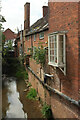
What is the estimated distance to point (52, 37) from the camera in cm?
711

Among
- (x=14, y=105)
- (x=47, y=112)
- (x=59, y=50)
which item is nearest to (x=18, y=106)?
(x=14, y=105)

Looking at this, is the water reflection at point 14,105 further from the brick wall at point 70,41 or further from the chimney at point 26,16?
the chimney at point 26,16

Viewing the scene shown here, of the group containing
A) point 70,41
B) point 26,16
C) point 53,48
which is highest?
point 26,16

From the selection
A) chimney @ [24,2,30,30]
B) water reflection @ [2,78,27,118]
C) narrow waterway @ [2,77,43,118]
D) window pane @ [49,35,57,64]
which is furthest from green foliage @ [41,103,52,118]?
chimney @ [24,2,30,30]

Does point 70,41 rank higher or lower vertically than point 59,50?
higher

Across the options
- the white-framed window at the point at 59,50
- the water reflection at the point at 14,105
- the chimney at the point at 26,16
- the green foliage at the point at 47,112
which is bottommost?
the water reflection at the point at 14,105

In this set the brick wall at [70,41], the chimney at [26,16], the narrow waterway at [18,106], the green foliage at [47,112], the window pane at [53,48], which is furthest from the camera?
the chimney at [26,16]

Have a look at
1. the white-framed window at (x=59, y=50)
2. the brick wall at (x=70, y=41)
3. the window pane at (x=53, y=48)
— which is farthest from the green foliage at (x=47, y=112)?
the window pane at (x=53, y=48)

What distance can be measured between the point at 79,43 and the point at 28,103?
24.4 feet

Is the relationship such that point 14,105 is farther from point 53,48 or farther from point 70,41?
point 70,41

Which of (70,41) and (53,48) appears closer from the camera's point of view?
(70,41)

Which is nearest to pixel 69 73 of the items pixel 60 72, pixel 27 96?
pixel 60 72

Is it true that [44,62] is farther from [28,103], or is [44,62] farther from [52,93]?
[28,103]

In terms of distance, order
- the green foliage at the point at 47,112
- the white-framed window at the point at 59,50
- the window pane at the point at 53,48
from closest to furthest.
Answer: the white-framed window at the point at 59,50, the window pane at the point at 53,48, the green foliage at the point at 47,112
